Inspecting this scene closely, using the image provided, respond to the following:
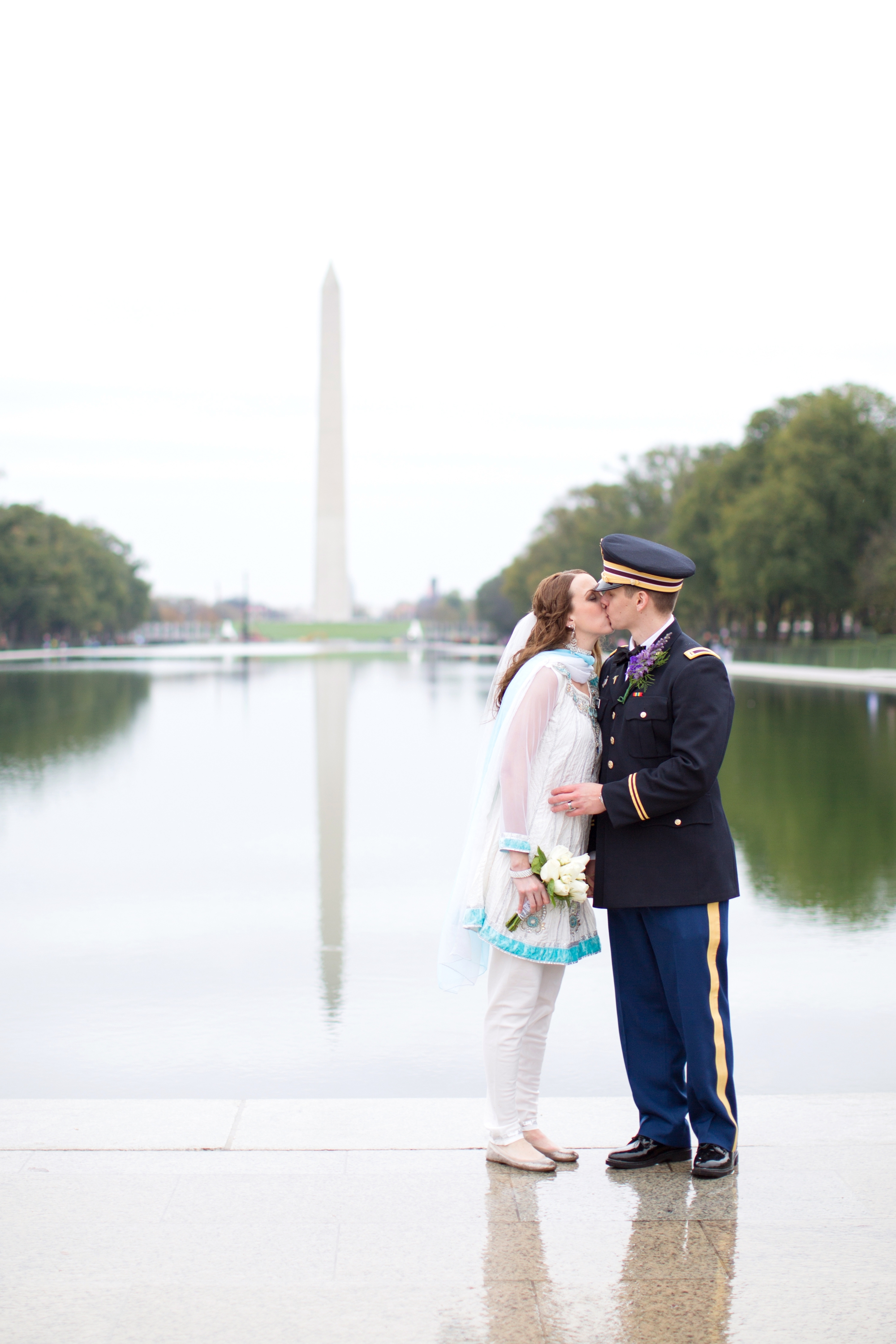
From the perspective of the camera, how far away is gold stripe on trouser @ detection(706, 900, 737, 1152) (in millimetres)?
4051

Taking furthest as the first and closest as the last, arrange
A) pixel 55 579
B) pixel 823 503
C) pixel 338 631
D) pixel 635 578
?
pixel 338 631 → pixel 55 579 → pixel 823 503 → pixel 635 578

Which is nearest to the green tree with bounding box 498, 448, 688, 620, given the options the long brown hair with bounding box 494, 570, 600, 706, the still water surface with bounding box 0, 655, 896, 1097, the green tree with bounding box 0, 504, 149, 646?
the green tree with bounding box 0, 504, 149, 646

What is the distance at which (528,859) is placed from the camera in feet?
13.5

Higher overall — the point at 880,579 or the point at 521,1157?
the point at 880,579

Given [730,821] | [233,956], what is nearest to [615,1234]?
[233,956]

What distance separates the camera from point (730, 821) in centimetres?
1208

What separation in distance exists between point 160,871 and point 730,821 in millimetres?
5086

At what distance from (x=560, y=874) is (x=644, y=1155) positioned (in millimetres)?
872

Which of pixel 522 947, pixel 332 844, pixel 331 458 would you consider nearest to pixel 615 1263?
pixel 522 947

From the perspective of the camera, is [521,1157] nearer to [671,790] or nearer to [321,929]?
[671,790]

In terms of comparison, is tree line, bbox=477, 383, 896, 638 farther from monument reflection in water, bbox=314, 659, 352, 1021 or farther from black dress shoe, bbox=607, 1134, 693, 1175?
black dress shoe, bbox=607, 1134, 693, 1175

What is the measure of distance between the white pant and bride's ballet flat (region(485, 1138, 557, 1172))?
0.09 ft

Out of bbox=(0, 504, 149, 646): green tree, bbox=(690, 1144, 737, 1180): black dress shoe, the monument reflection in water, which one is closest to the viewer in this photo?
bbox=(690, 1144, 737, 1180): black dress shoe

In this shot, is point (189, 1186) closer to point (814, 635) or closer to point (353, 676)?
point (353, 676)
